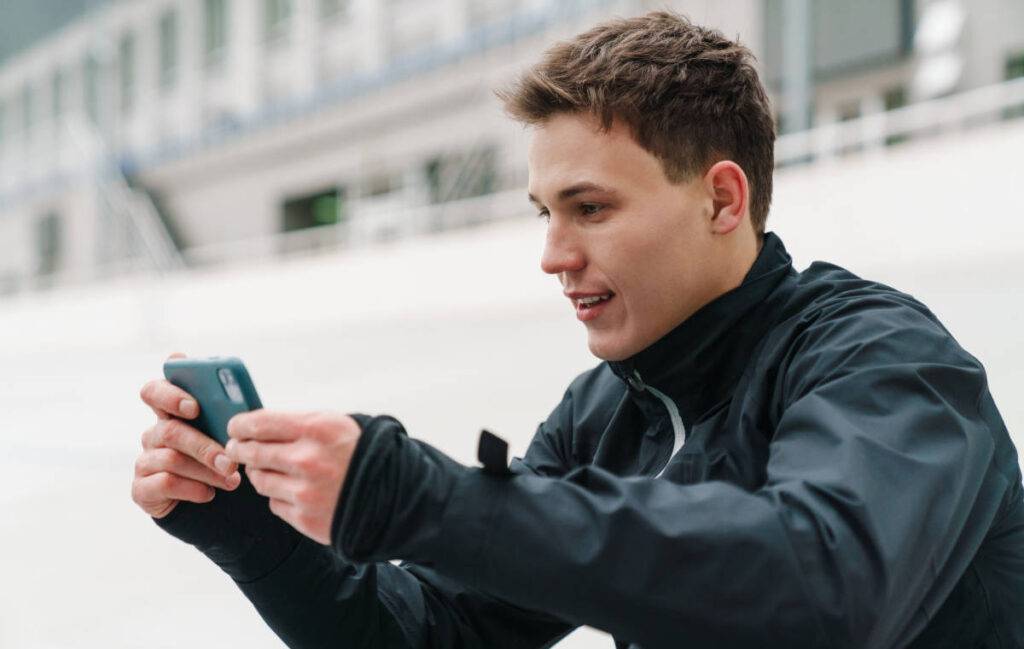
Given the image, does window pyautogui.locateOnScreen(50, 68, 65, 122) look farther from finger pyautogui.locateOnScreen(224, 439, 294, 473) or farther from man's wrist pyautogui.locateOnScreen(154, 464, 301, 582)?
finger pyautogui.locateOnScreen(224, 439, 294, 473)

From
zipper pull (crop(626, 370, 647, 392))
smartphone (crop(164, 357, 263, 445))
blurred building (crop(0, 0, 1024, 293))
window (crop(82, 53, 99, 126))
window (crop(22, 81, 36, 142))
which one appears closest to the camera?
smartphone (crop(164, 357, 263, 445))

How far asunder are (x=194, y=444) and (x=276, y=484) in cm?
30

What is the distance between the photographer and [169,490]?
118 cm

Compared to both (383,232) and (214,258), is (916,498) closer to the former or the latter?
(383,232)

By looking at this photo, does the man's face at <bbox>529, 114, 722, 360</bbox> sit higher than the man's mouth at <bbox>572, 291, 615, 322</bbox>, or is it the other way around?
the man's face at <bbox>529, 114, 722, 360</bbox>

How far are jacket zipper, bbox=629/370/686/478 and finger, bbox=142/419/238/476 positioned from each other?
1.71 ft

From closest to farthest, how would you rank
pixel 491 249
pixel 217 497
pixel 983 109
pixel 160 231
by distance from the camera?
pixel 217 497, pixel 983 109, pixel 491 249, pixel 160 231

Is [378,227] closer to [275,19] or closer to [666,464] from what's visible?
[275,19]

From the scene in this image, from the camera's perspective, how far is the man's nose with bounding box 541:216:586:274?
124cm

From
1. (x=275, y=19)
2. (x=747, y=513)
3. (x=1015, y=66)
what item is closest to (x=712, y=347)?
(x=747, y=513)

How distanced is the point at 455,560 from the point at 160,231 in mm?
20084

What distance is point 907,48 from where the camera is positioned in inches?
344

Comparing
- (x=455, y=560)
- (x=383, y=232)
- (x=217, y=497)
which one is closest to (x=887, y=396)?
(x=455, y=560)

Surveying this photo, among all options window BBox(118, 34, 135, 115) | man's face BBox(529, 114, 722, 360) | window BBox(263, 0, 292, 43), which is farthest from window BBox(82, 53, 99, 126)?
man's face BBox(529, 114, 722, 360)
